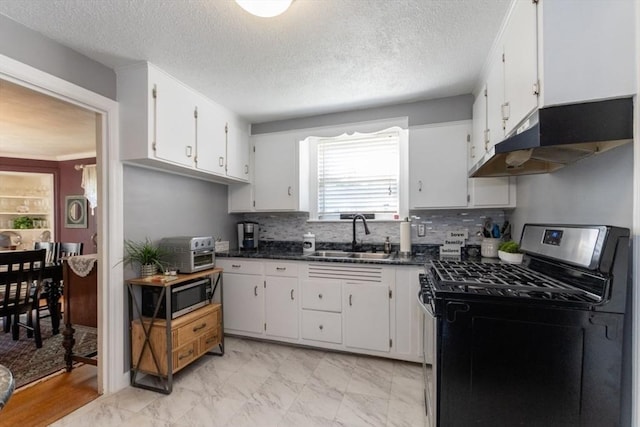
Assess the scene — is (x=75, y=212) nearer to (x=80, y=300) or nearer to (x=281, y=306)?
(x=80, y=300)

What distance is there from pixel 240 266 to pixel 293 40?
201 centimetres

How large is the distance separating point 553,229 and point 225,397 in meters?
2.23

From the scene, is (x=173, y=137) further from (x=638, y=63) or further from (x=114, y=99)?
(x=638, y=63)

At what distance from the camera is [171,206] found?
2.63 metres

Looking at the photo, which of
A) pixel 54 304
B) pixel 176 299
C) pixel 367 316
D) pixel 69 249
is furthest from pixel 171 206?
pixel 69 249

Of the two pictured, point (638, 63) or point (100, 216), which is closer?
point (638, 63)

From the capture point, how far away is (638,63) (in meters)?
1.03

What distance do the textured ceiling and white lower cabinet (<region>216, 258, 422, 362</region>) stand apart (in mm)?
1511

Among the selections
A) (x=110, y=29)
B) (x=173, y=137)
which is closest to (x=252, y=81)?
(x=173, y=137)

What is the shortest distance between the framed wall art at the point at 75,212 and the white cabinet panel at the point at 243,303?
3643 mm

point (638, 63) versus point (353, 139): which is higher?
point (353, 139)

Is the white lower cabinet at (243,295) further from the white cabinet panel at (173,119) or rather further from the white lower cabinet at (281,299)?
the white cabinet panel at (173,119)

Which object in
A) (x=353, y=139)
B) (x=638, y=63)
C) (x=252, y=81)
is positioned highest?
(x=252, y=81)

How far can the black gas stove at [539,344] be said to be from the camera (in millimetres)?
1078
